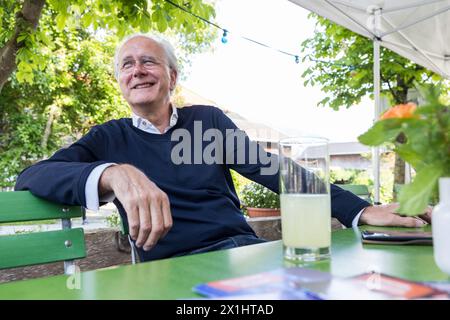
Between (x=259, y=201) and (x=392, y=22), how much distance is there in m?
1.90

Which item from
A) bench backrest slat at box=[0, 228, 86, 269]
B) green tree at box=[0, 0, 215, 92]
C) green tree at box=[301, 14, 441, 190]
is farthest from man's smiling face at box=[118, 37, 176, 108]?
green tree at box=[301, 14, 441, 190]

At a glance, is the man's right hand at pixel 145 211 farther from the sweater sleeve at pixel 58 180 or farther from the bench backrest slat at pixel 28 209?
the bench backrest slat at pixel 28 209

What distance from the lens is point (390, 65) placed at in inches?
213

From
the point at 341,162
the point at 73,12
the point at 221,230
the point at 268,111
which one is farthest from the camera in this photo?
the point at 341,162

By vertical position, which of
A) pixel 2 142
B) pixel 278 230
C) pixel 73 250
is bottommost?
pixel 278 230

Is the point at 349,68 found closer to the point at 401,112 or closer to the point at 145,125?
the point at 145,125

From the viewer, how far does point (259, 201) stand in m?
4.04

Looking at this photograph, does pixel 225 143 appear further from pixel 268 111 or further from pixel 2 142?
pixel 268 111

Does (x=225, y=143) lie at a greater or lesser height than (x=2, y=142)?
lesser

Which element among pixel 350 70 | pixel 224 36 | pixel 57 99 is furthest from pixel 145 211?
pixel 57 99

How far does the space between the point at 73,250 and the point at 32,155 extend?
8.17 metres

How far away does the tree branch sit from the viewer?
2846 mm
